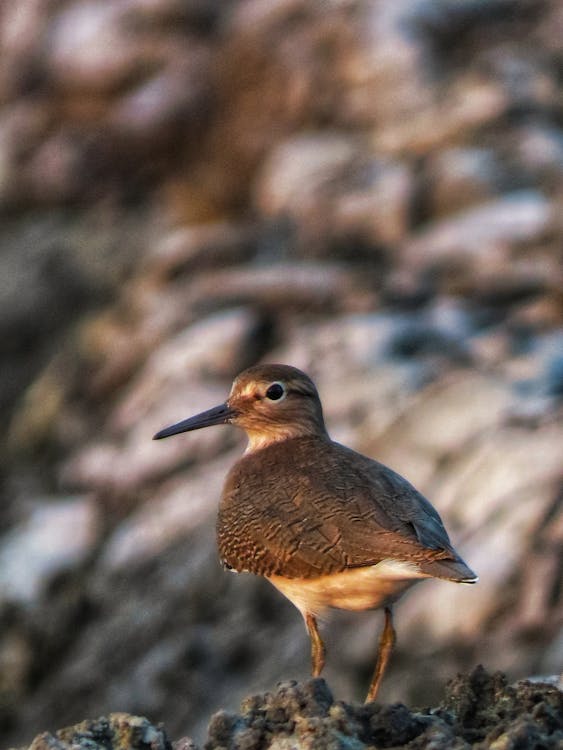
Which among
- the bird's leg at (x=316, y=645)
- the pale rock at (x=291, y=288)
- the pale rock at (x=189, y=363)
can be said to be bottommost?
the bird's leg at (x=316, y=645)

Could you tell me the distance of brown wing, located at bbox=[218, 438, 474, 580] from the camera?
7.96 m

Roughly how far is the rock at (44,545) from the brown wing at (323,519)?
7.03 metres

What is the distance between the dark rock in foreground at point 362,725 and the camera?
6410mm

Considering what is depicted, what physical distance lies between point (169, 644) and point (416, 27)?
10951 millimetres

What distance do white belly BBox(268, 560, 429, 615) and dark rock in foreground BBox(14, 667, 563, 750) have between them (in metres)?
0.71

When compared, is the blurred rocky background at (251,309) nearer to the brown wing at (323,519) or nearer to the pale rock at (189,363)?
the pale rock at (189,363)

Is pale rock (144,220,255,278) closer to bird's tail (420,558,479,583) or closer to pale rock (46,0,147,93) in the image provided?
pale rock (46,0,147,93)

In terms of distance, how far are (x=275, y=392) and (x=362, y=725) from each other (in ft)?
10.8

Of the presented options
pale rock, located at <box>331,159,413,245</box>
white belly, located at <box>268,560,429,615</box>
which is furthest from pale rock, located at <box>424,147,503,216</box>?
white belly, located at <box>268,560,429,615</box>

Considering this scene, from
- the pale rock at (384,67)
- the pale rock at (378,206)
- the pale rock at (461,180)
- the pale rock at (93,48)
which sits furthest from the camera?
the pale rock at (93,48)

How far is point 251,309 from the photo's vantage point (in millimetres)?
17906

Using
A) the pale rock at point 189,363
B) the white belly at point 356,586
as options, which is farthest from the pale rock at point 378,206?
the white belly at point 356,586

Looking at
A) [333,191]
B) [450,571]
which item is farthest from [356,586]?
[333,191]

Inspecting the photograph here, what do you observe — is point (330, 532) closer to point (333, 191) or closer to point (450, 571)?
point (450, 571)
